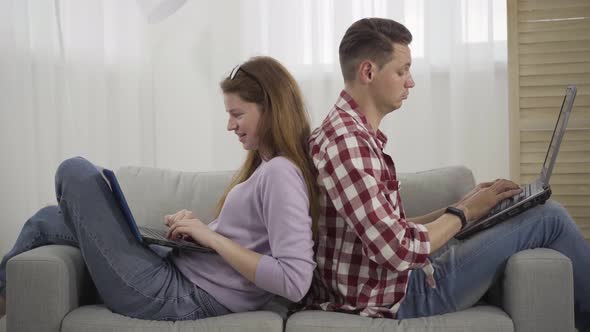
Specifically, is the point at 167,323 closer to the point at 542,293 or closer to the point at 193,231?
the point at 193,231

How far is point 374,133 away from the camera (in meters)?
1.82

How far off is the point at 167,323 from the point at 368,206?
1.89ft

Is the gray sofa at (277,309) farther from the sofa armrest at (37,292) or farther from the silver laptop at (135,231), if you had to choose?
the silver laptop at (135,231)

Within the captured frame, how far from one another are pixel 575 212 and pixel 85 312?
74.6 inches

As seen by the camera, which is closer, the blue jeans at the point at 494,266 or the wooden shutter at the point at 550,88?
the blue jeans at the point at 494,266

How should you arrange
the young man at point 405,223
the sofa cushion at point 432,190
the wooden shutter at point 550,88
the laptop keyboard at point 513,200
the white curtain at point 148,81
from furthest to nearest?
the white curtain at point 148,81 < the wooden shutter at point 550,88 < the sofa cushion at point 432,190 < the laptop keyboard at point 513,200 < the young man at point 405,223

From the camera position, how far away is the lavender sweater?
1678mm

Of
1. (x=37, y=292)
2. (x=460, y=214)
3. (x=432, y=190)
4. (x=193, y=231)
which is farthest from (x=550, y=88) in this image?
(x=37, y=292)

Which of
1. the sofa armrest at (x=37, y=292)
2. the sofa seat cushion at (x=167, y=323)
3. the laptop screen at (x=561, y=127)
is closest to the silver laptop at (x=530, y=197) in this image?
the laptop screen at (x=561, y=127)

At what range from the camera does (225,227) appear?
1.82 metres

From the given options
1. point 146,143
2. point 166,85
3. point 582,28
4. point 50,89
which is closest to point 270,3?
point 166,85

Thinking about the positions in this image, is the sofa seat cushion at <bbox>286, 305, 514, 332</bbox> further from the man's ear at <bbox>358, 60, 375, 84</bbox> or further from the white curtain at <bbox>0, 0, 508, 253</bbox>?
the white curtain at <bbox>0, 0, 508, 253</bbox>

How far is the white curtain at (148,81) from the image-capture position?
10.2ft

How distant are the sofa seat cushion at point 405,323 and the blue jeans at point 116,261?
0.23 meters
